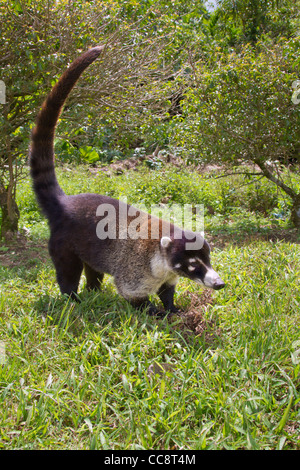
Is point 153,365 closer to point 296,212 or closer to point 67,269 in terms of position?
point 67,269

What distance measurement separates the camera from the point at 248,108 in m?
5.49

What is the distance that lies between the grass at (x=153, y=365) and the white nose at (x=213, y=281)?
27 centimetres

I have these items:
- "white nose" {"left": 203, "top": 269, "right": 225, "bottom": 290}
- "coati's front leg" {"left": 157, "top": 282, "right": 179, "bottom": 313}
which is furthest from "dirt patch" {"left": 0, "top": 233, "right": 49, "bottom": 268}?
"white nose" {"left": 203, "top": 269, "right": 225, "bottom": 290}

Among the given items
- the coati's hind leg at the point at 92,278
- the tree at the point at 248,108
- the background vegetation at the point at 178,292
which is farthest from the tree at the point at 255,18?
the coati's hind leg at the point at 92,278

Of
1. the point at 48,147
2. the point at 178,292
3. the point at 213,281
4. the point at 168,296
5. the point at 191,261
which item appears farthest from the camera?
the point at 178,292

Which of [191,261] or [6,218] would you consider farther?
[6,218]

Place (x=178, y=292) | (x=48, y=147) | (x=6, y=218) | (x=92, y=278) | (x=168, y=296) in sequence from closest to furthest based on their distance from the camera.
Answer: (x=168, y=296), (x=48, y=147), (x=178, y=292), (x=92, y=278), (x=6, y=218)

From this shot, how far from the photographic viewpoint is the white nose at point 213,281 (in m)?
2.80

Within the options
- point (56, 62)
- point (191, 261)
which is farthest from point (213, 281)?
point (56, 62)

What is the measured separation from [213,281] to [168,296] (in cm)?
56

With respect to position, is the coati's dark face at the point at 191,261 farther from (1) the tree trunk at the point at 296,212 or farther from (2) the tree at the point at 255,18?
(2) the tree at the point at 255,18

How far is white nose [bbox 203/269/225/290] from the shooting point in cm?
280

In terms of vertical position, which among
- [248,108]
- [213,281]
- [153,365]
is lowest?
[153,365]
